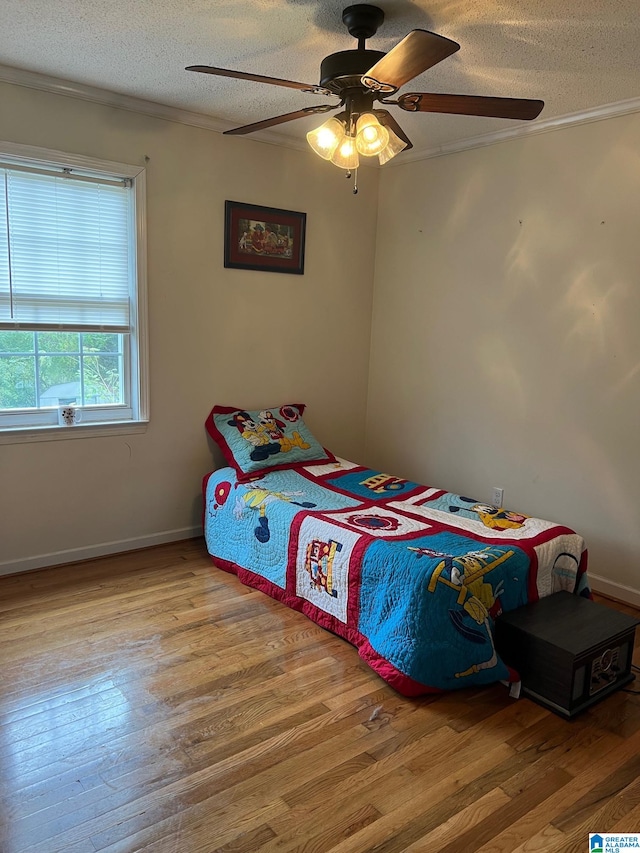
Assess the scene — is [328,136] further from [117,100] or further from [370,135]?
[117,100]

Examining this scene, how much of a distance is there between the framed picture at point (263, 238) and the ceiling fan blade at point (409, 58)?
190cm

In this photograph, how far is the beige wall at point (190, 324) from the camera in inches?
129

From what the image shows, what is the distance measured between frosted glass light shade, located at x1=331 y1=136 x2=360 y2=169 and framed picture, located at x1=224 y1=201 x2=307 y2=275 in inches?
58.8

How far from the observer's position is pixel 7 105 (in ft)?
9.78

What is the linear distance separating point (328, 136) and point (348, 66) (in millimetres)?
233

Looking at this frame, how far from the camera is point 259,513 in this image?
10.6 feet

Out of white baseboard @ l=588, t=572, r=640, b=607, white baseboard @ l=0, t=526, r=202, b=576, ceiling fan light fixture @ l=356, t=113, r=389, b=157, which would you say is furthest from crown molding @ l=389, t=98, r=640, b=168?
white baseboard @ l=0, t=526, r=202, b=576

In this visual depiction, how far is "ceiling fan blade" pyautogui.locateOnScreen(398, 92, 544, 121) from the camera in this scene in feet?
6.81

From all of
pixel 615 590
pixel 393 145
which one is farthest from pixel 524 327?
pixel 393 145

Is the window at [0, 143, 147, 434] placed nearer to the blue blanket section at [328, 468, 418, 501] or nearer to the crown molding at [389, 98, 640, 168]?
the blue blanket section at [328, 468, 418, 501]

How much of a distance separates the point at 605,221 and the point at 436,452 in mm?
1727

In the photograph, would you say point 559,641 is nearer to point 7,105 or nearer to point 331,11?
point 331,11

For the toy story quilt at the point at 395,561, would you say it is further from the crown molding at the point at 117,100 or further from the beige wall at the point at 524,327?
the crown molding at the point at 117,100

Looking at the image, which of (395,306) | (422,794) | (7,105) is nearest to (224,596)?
(422,794)
